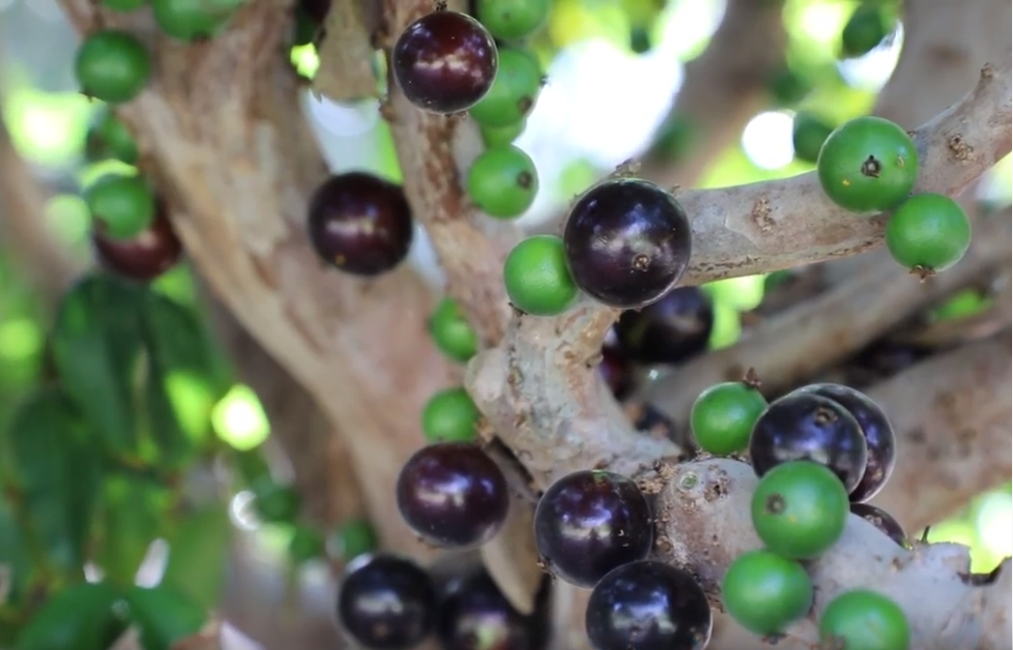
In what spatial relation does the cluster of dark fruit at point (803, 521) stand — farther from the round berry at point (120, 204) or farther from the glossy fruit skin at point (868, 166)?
the round berry at point (120, 204)

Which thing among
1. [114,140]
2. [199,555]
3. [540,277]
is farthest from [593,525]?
[199,555]

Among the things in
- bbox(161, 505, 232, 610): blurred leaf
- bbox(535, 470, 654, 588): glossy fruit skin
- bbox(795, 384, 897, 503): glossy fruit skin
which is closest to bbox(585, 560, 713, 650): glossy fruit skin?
bbox(535, 470, 654, 588): glossy fruit skin

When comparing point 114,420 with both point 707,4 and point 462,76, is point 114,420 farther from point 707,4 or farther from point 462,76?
point 707,4

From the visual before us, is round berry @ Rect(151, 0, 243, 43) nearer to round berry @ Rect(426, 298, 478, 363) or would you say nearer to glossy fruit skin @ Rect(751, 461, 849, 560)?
round berry @ Rect(426, 298, 478, 363)

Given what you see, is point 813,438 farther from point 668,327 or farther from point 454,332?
point 668,327

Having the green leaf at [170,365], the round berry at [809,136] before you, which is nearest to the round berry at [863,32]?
the round berry at [809,136]
